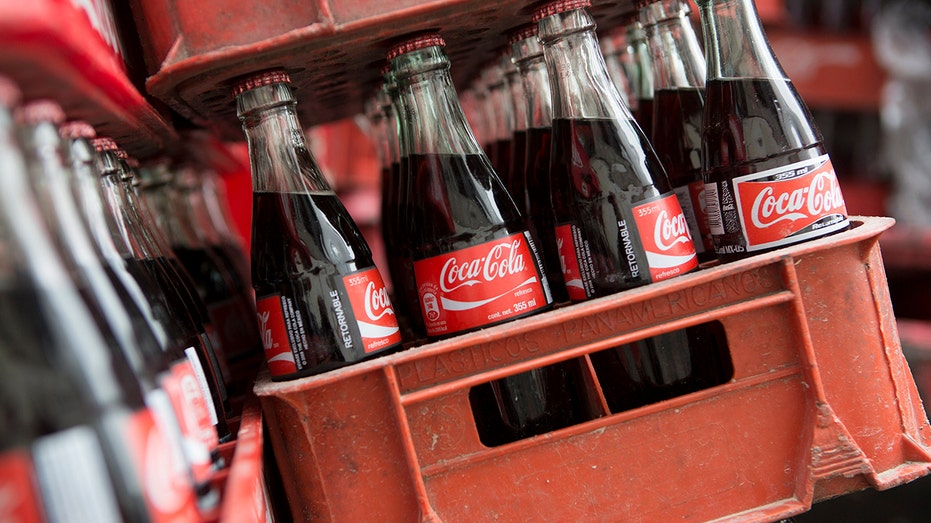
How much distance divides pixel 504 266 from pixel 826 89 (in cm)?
315

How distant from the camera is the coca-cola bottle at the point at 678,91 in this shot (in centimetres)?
124

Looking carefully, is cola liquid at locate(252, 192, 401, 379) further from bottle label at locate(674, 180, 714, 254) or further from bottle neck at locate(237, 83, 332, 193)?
bottle label at locate(674, 180, 714, 254)

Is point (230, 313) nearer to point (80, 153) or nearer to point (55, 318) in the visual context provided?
point (80, 153)

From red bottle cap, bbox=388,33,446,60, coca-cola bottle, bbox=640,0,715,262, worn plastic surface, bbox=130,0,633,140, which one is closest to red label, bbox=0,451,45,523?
worn plastic surface, bbox=130,0,633,140

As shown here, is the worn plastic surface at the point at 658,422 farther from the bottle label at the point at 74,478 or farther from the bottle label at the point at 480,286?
the bottle label at the point at 74,478

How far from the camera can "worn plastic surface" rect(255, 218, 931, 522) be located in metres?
0.88

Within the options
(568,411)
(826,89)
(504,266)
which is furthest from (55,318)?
(826,89)

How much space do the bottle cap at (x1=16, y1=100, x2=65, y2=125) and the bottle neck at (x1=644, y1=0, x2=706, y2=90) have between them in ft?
3.11

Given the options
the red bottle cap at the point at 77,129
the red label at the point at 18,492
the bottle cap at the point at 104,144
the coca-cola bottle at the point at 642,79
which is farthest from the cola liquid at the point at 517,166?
the red label at the point at 18,492

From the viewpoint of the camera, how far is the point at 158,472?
1.77ft

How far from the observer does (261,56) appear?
0.87 metres

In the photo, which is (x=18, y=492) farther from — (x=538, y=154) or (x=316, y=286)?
(x=538, y=154)

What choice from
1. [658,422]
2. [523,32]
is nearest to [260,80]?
[523,32]

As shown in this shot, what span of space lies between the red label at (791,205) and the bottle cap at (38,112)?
0.77 metres
